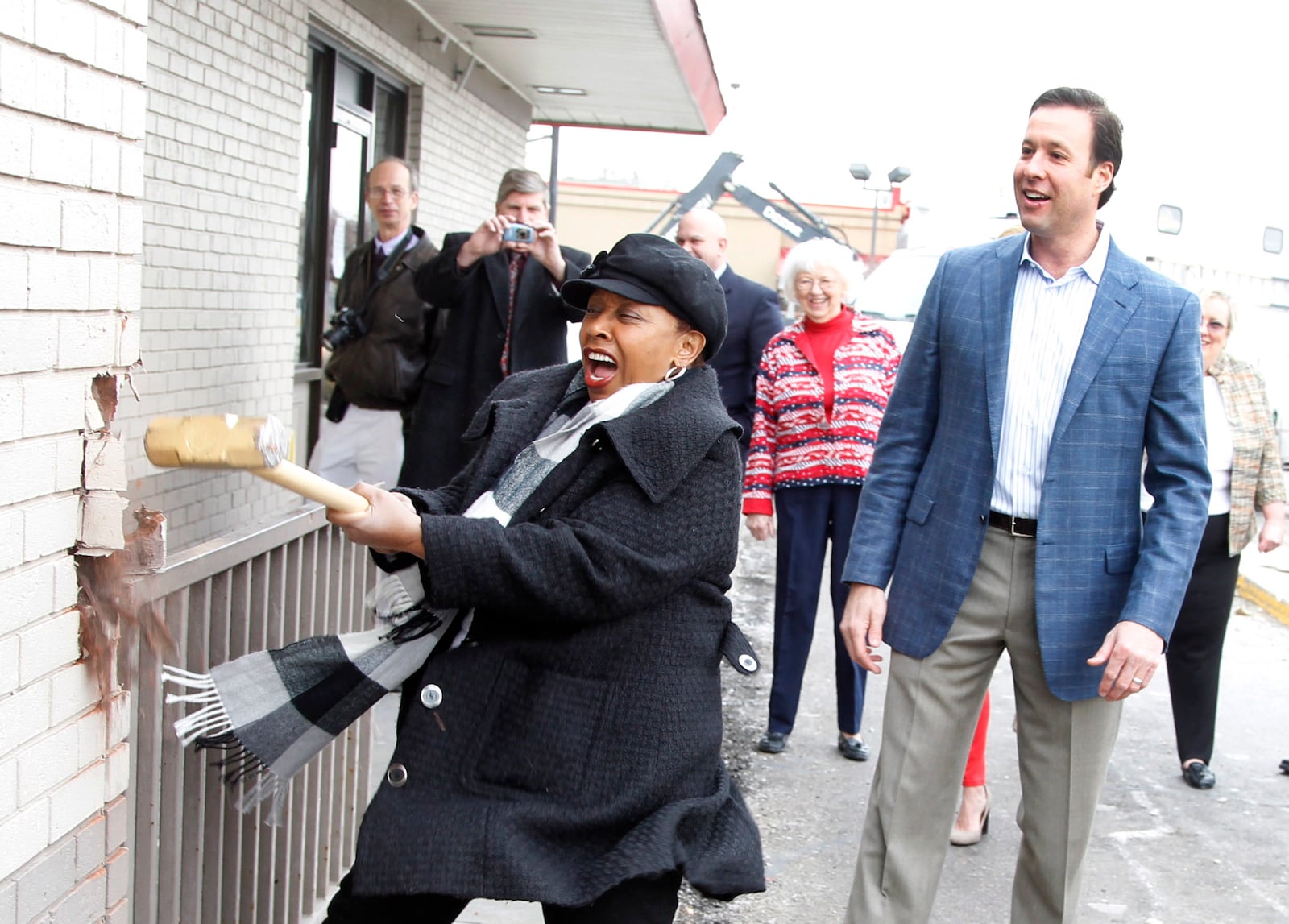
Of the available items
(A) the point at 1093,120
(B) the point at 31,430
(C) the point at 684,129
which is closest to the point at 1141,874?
(A) the point at 1093,120

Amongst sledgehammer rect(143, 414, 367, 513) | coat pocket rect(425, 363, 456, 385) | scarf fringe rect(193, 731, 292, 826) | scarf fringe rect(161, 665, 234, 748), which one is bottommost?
scarf fringe rect(193, 731, 292, 826)

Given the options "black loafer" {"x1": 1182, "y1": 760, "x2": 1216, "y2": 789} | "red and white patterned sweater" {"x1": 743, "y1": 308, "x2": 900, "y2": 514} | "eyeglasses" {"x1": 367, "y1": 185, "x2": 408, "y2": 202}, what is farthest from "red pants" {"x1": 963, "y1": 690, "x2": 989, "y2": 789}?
"eyeglasses" {"x1": 367, "y1": 185, "x2": 408, "y2": 202}

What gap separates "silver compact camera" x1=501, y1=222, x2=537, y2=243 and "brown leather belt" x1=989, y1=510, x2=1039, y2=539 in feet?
8.23

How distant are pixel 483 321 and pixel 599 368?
295cm

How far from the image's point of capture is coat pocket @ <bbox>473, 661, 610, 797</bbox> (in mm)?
2328

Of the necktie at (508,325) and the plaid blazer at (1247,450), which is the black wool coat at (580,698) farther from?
the plaid blazer at (1247,450)

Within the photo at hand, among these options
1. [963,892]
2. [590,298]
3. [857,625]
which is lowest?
[963,892]

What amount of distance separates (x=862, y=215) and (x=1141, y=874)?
3630cm

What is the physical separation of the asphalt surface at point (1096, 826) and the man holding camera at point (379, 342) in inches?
75.6

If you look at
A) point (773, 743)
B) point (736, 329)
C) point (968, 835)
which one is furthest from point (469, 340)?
point (968, 835)

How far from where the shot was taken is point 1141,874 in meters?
4.55

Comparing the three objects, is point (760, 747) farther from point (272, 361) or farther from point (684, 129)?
point (684, 129)

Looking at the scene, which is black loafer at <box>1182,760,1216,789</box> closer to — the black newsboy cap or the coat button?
the black newsboy cap

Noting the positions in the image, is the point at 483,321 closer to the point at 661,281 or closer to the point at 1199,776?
the point at 661,281
